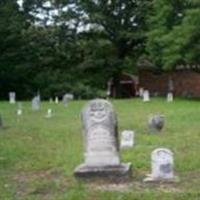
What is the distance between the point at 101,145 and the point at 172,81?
40.1m

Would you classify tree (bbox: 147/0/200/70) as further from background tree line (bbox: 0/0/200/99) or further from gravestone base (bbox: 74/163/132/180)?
gravestone base (bbox: 74/163/132/180)

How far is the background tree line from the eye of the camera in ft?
146

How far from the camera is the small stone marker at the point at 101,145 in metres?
10.5

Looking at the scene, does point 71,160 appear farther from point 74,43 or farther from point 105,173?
point 74,43

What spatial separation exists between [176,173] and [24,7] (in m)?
40.6

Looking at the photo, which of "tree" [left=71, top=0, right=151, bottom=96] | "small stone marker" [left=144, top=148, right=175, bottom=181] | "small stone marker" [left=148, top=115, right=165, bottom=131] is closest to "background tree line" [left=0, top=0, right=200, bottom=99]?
"tree" [left=71, top=0, right=151, bottom=96]

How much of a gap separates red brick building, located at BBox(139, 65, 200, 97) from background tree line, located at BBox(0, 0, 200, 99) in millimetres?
2460

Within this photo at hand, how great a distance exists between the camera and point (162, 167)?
33.6 ft

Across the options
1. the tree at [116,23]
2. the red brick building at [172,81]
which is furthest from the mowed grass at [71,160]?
the red brick building at [172,81]

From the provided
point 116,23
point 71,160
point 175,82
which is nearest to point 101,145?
point 71,160

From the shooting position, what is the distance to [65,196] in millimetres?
9062

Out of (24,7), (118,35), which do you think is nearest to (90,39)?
(118,35)

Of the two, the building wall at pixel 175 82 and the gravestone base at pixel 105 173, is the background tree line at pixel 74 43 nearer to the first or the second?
the building wall at pixel 175 82

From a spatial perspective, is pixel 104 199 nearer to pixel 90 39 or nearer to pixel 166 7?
pixel 166 7
